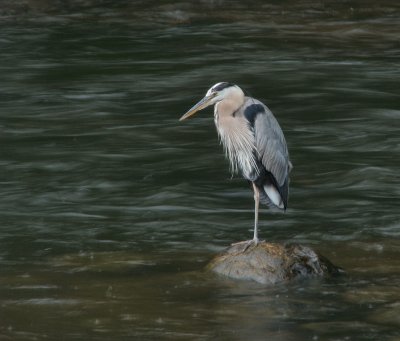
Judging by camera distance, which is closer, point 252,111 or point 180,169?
point 252,111

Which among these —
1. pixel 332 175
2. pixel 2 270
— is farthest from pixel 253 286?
pixel 332 175

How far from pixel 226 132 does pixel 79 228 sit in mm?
2087

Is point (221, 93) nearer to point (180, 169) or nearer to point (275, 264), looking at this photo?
point (275, 264)

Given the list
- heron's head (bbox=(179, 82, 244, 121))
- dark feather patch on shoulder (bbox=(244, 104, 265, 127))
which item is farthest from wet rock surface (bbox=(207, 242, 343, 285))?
heron's head (bbox=(179, 82, 244, 121))

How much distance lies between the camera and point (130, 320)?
25.7ft

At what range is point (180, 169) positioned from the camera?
13375mm

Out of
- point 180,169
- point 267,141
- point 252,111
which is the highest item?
point 252,111

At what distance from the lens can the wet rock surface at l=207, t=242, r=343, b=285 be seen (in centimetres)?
860

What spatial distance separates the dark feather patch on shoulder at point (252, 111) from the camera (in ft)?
30.8

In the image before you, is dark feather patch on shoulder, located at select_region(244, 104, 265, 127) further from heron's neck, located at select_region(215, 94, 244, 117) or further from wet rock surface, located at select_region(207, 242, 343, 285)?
wet rock surface, located at select_region(207, 242, 343, 285)

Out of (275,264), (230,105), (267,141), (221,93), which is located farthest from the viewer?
(267,141)

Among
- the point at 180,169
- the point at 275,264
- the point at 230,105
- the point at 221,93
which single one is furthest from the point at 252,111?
the point at 180,169

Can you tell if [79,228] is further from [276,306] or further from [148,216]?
[276,306]

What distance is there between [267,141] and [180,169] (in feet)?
13.1
